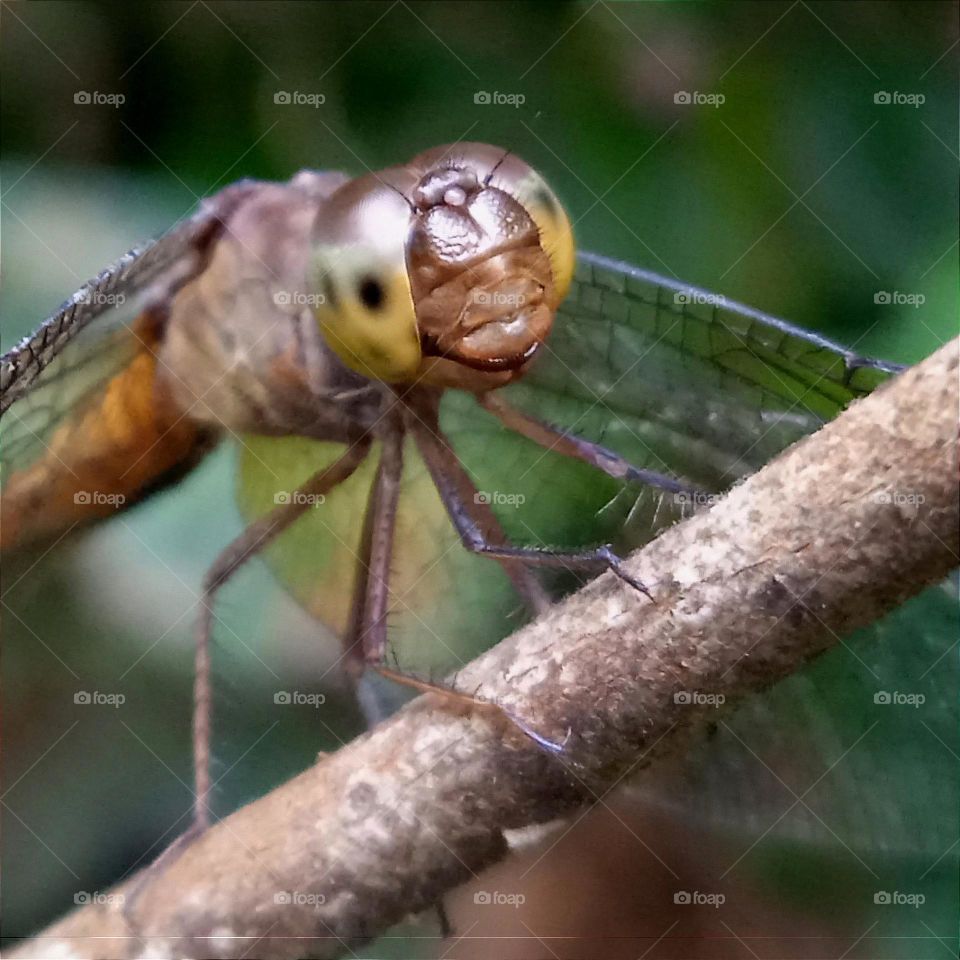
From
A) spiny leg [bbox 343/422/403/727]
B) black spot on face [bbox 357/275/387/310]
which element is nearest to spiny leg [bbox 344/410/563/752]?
spiny leg [bbox 343/422/403/727]

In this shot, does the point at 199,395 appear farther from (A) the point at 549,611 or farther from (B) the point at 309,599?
(A) the point at 549,611

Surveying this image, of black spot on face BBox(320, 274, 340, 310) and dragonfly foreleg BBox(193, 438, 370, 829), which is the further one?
dragonfly foreleg BBox(193, 438, 370, 829)

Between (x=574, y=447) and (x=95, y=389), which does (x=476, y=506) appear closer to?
(x=574, y=447)

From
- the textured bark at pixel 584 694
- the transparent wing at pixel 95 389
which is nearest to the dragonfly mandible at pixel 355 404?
the transparent wing at pixel 95 389

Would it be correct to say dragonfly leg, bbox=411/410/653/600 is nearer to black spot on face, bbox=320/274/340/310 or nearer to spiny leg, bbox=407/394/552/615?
spiny leg, bbox=407/394/552/615

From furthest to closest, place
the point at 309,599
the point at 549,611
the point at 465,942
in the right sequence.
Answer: the point at 309,599, the point at 465,942, the point at 549,611

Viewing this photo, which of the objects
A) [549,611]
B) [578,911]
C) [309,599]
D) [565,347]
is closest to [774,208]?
[565,347]
